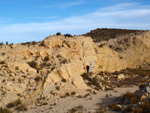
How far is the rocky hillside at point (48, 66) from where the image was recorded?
505 inches

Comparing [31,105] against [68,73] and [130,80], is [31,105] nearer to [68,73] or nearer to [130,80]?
[68,73]

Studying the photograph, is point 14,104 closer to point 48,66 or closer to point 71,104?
point 71,104

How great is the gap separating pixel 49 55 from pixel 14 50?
2.99 meters

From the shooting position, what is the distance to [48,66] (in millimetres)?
15672

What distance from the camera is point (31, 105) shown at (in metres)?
11.5

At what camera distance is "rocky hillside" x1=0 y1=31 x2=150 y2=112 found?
12.8 meters

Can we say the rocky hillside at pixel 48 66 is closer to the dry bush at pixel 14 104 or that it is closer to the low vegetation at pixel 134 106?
the dry bush at pixel 14 104

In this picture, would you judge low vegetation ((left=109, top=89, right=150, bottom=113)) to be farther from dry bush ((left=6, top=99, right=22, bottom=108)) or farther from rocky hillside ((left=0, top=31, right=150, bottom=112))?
dry bush ((left=6, top=99, right=22, bottom=108))

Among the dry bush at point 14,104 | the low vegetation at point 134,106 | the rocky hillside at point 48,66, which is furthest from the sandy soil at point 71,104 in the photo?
the dry bush at point 14,104

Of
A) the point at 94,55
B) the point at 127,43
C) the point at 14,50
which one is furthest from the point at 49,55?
the point at 127,43

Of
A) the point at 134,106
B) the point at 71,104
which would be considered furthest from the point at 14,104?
the point at 134,106

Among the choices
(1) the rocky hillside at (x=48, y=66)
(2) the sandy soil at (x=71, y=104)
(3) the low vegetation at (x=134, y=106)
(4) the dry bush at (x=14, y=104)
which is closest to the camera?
(3) the low vegetation at (x=134, y=106)

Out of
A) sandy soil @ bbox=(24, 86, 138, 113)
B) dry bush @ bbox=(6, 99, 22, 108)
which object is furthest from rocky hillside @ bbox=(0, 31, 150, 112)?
sandy soil @ bbox=(24, 86, 138, 113)

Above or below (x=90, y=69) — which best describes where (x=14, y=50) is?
above
